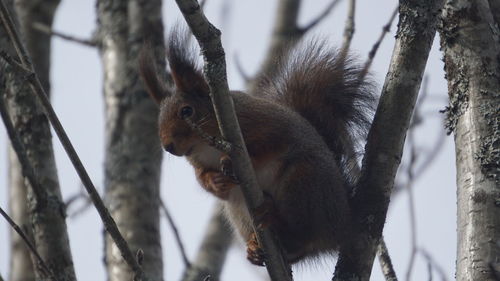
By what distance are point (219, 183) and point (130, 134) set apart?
1.17 meters

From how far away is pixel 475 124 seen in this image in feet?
7.67

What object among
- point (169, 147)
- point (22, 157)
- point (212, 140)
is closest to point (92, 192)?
point (212, 140)

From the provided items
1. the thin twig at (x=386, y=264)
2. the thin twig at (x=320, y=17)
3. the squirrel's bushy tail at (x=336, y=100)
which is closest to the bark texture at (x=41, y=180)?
the thin twig at (x=386, y=264)

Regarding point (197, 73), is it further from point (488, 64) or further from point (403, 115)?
point (488, 64)

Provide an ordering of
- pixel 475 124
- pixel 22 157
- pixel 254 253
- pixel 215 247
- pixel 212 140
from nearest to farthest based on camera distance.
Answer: pixel 212 140 → pixel 475 124 → pixel 22 157 → pixel 254 253 → pixel 215 247

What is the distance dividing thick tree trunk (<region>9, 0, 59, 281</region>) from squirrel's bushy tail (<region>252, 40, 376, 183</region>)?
48.2 inches

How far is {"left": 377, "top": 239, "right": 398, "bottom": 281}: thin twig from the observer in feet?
8.64

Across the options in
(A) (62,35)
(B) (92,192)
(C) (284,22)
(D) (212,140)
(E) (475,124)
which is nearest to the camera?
(B) (92,192)

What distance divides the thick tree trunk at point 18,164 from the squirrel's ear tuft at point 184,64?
803 mm

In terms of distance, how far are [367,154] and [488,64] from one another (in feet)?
1.47

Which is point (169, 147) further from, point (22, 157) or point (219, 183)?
point (22, 157)

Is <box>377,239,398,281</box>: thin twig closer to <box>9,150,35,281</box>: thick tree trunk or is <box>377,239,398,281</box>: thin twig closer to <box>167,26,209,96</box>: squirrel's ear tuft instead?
<box>167,26,209,96</box>: squirrel's ear tuft

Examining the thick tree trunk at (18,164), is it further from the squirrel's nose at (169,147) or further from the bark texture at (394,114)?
the bark texture at (394,114)

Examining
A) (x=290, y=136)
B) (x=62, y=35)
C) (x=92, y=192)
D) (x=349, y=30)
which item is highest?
(x=62, y=35)
